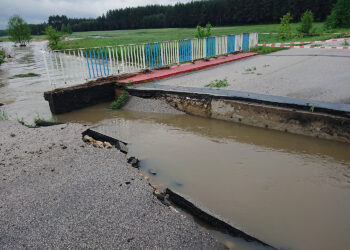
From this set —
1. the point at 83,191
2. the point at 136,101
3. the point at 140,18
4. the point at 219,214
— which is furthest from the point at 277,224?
the point at 140,18

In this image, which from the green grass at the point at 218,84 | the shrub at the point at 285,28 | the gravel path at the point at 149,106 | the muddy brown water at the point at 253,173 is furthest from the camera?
the shrub at the point at 285,28

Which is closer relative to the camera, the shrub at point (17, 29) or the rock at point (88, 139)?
the rock at point (88, 139)

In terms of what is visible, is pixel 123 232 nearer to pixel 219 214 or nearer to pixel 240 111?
pixel 219 214

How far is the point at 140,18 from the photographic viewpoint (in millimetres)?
108500

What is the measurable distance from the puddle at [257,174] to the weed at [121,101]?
4.17 ft

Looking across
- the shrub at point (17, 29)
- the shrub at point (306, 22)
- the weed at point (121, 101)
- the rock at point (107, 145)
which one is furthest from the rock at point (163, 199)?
the shrub at point (17, 29)

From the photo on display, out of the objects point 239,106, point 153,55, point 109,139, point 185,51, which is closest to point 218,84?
point 239,106

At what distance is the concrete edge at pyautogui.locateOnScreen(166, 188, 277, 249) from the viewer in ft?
8.54

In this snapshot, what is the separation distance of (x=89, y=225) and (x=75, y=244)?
0.85 ft

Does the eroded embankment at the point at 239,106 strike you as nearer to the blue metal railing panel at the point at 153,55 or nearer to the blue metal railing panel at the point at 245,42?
the blue metal railing panel at the point at 153,55

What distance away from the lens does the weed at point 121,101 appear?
740 centimetres

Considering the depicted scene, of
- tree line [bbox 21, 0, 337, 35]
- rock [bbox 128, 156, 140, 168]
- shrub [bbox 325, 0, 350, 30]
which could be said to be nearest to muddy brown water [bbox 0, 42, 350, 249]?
rock [bbox 128, 156, 140, 168]

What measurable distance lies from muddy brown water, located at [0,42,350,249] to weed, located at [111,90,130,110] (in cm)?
89

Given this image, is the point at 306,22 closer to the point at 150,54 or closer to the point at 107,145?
the point at 150,54
